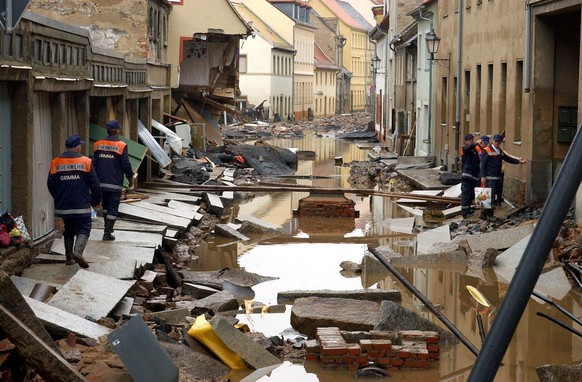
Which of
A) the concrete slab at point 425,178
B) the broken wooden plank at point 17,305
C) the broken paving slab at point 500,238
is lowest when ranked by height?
the broken paving slab at point 500,238

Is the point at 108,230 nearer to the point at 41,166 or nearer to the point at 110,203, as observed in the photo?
the point at 110,203

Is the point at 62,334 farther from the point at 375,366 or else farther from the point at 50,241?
the point at 50,241

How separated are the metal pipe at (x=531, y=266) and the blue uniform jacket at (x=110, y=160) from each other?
1166 cm

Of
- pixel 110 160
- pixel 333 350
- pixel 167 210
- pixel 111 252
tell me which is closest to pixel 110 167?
pixel 110 160

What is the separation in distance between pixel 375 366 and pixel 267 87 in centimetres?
7083

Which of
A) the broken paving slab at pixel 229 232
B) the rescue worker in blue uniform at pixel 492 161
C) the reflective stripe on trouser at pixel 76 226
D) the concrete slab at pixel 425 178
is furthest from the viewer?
→ the concrete slab at pixel 425 178

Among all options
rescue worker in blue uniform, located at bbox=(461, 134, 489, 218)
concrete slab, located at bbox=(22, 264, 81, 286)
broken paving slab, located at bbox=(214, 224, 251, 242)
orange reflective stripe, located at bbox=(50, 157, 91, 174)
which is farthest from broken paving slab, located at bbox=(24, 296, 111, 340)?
rescue worker in blue uniform, located at bbox=(461, 134, 489, 218)

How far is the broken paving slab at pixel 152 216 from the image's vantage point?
60.2 ft

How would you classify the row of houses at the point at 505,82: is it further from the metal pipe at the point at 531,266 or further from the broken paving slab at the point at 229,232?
the metal pipe at the point at 531,266

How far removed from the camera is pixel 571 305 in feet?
42.9

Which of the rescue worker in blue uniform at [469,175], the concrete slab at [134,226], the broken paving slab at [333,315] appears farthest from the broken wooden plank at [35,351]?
the rescue worker in blue uniform at [469,175]

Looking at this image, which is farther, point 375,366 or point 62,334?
point 375,366

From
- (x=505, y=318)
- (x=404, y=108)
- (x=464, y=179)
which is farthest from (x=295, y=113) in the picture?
(x=505, y=318)

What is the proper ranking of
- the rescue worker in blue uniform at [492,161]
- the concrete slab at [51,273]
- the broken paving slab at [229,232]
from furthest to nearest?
the rescue worker in blue uniform at [492,161]
the broken paving slab at [229,232]
the concrete slab at [51,273]
